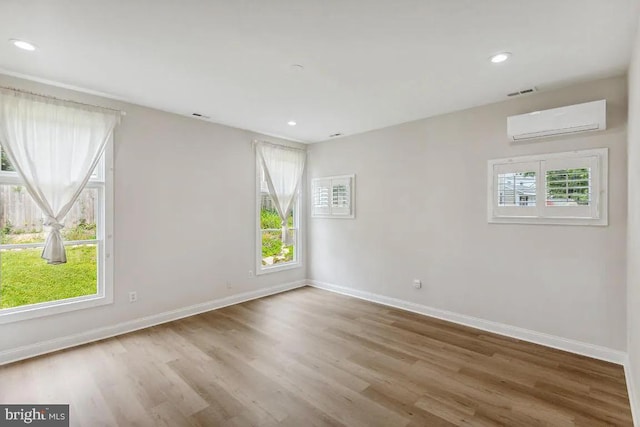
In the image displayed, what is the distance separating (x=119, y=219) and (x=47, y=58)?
164cm

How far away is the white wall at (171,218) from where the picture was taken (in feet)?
11.1

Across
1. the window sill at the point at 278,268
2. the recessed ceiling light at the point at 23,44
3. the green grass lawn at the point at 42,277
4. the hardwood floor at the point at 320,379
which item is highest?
the recessed ceiling light at the point at 23,44

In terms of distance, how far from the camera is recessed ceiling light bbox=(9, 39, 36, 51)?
2283 mm

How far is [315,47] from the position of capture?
7.71 ft

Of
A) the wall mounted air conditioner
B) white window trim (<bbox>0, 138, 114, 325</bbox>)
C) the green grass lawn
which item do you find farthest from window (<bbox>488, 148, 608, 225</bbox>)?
the green grass lawn

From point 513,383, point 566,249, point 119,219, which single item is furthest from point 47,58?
point 566,249

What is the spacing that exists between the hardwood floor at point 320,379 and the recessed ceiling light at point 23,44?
2.65 meters

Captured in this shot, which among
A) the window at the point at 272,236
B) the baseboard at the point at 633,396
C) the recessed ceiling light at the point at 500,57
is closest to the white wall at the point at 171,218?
the window at the point at 272,236

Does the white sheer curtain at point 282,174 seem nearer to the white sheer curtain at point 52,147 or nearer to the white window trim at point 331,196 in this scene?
the white window trim at point 331,196

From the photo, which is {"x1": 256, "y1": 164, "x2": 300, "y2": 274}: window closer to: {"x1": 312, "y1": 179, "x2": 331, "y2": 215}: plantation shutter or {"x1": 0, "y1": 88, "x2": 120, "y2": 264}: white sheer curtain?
{"x1": 312, "y1": 179, "x2": 331, "y2": 215}: plantation shutter

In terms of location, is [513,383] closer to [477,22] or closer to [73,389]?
[477,22]

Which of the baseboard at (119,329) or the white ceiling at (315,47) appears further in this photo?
the baseboard at (119,329)

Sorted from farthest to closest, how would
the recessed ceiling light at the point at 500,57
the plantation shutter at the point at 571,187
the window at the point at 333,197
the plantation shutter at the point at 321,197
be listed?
the plantation shutter at the point at 321,197, the window at the point at 333,197, the plantation shutter at the point at 571,187, the recessed ceiling light at the point at 500,57

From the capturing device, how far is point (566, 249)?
10.1 feet
